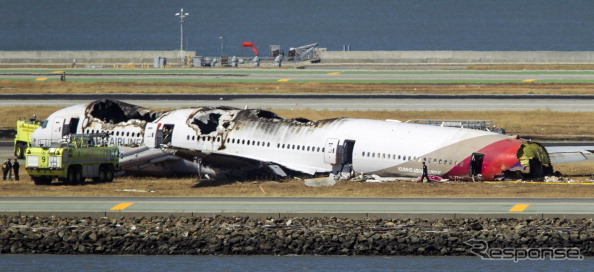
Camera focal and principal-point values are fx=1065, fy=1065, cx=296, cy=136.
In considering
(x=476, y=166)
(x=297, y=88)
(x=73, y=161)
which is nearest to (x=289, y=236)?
(x=476, y=166)

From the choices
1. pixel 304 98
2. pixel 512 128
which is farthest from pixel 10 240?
pixel 304 98

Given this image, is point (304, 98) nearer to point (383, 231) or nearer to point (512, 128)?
point (512, 128)

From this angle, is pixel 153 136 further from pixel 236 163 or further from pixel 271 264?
pixel 271 264

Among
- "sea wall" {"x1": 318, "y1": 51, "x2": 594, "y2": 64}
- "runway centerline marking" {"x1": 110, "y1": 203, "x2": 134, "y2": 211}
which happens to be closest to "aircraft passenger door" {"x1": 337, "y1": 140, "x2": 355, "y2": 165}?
"runway centerline marking" {"x1": 110, "y1": 203, "x2": 134, "y2": 211}

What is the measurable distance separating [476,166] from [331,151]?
28.1 ft

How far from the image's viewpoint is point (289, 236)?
153 ft

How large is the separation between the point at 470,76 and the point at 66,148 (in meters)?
79.3

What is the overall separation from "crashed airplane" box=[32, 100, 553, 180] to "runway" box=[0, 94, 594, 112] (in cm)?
3196

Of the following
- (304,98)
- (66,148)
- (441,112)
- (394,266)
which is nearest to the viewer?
(394,266)

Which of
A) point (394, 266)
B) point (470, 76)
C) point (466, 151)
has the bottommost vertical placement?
point (394, 266)

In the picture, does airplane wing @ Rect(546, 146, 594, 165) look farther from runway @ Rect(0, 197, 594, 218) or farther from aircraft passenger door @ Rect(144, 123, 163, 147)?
aircraft passenger door @ Rect(144, 123, 163, 147)

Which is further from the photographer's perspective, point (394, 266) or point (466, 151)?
point (466, 151)

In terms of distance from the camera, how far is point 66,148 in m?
59.7

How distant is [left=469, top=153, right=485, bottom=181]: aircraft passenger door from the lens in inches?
2347
